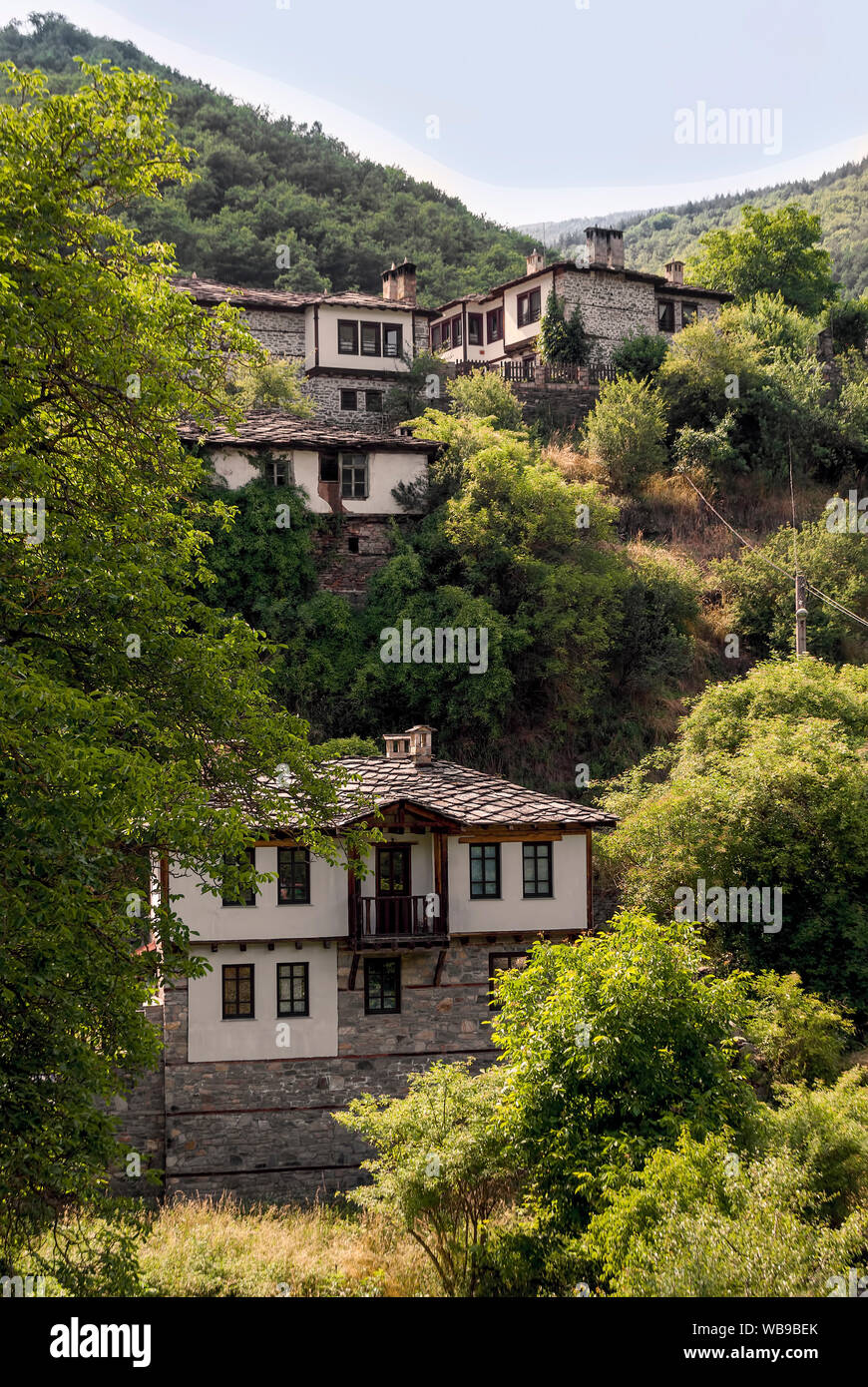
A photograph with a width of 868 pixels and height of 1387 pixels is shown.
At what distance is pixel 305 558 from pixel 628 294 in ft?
75.0

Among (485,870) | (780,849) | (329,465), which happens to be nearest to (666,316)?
(329,465)

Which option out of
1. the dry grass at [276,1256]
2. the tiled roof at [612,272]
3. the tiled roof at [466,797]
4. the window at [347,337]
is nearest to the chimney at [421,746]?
the tiled roof at [466,797]

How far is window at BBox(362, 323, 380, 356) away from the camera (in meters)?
45.5

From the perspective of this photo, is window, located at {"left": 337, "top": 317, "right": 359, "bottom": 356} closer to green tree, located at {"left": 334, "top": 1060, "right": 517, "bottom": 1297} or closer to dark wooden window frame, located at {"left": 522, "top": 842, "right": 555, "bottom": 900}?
dark wooden window frame, located at {"left": 522, "top": 842, "right": 555, "bottom": 900}

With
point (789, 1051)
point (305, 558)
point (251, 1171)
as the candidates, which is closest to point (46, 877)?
point (251, 1171)

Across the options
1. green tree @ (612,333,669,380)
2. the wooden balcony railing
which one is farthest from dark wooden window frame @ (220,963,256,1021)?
green tree @ (612,333,669,380)

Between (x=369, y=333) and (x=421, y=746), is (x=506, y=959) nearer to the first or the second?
(x=421, y=746)

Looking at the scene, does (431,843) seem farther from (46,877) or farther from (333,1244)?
(46,877)

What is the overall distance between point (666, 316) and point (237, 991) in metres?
38.6

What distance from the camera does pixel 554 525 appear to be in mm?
35500

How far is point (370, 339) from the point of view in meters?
45.6

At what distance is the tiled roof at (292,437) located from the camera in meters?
34.1

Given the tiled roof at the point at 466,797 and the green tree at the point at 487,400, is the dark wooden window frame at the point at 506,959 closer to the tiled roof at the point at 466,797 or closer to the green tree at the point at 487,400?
the tiled roof at the point at 466,797

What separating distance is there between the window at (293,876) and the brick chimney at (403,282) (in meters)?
30.4
